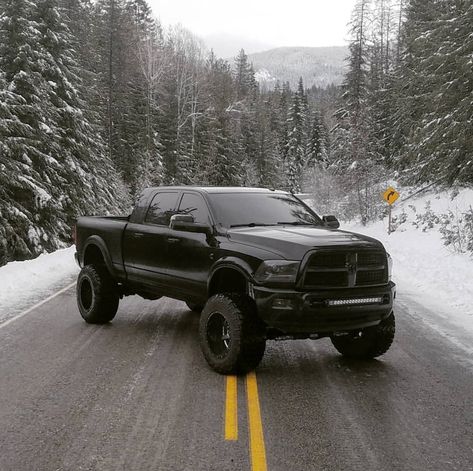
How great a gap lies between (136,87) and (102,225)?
40649 millimetres

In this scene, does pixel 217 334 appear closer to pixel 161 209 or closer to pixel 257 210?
pixel 257 210

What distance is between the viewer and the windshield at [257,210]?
6.70 metres

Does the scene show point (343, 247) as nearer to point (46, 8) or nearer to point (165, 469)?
point (165, 469)

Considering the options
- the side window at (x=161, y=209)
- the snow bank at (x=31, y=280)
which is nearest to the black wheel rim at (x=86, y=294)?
the snow bank at (x=31, y=280)

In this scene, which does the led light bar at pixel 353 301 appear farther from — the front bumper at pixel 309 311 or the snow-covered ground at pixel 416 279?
the snow-covered ground at pixel 416 279

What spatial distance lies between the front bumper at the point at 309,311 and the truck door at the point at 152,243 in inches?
78.1

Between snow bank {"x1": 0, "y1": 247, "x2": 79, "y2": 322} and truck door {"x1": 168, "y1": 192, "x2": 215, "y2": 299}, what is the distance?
11.4 ft

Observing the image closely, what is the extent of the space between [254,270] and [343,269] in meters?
0.95

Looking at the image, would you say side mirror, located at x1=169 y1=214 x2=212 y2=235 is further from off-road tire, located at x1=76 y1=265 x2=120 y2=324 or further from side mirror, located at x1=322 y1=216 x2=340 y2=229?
off-road tire, located at x1=76 y1=265 x2=120 y2=324

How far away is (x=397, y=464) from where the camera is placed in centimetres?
387

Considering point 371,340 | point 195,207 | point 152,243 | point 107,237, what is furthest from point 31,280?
point 371,340

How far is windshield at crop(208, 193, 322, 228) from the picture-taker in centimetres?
670

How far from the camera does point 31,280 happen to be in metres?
12.4

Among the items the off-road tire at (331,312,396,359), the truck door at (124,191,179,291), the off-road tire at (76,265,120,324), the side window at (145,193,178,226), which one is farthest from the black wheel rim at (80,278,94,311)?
the off-road tire at (331,312,396,359)
